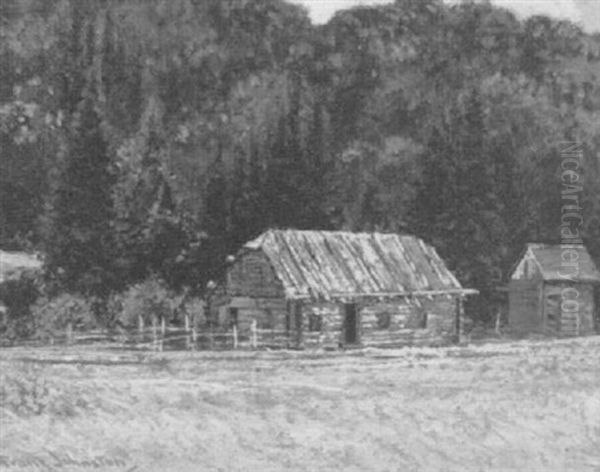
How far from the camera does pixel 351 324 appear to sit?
16000 mm

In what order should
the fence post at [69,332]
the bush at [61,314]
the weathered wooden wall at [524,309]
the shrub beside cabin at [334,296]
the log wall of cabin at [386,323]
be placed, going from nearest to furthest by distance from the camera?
the weathered wooden wall at [524,309]
the bush at [61,314]
the fence post at [69,332]
the shrub beside cabin at [334,296]
the log wall of cabin at [386,323]

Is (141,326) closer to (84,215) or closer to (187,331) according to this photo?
(187,331)

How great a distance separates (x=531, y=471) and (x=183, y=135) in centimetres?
558

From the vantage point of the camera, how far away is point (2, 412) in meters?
8.73

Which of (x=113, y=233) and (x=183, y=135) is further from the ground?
(x=183, y=135)

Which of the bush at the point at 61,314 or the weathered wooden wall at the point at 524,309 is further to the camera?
the bush at the point at 61,314

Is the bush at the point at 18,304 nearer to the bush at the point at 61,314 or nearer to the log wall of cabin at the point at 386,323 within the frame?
the bush at the point at 61,314

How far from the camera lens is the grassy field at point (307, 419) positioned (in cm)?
823

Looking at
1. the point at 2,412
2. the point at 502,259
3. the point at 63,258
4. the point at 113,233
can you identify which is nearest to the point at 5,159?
the point at 63,258

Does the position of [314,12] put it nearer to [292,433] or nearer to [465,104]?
[465,104]

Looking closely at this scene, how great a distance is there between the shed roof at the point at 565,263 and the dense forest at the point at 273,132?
14 centimetres

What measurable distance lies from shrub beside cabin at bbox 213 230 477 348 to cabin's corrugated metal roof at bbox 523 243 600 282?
4417mm
